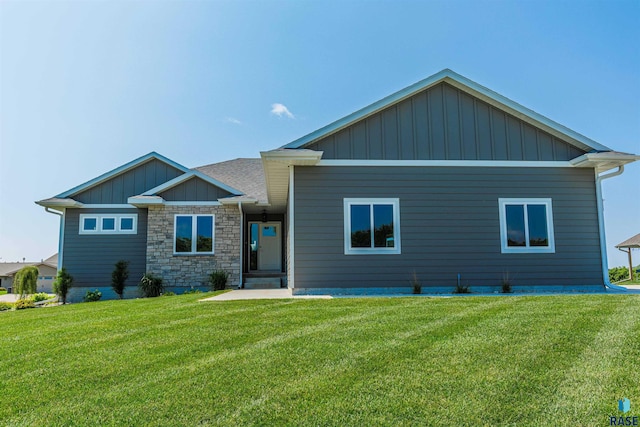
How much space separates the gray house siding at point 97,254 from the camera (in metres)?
14.5

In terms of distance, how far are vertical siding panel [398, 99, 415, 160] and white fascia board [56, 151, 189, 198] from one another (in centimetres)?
806

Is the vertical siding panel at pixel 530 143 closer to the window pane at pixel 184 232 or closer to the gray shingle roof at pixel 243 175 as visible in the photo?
the gray shingle roof at pixel 243 175

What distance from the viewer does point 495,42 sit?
463 inches

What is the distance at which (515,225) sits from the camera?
33.9 feet

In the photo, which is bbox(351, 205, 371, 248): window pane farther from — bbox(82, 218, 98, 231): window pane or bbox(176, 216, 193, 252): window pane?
bbox(82, 218, 98, 231): window pane

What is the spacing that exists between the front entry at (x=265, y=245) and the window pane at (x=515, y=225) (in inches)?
359

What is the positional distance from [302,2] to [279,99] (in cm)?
380

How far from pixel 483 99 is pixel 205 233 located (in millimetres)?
8978

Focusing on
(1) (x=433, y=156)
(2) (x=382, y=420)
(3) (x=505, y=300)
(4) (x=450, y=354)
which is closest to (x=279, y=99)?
(1) (x=433, y=156)

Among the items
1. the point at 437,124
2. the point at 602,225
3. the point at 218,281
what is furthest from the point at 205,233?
the point at 602,225

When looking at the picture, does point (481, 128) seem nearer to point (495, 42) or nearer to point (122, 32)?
point (495, 42)

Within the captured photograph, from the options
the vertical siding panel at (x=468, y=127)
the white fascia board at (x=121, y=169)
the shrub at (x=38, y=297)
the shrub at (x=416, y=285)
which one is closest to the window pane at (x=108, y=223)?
the white fascia board at (x=121, y=169)

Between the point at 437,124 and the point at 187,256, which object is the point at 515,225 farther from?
the point at 187,256

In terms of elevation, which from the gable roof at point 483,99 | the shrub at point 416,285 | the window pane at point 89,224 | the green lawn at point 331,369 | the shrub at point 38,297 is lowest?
the shrub at point 38,297
